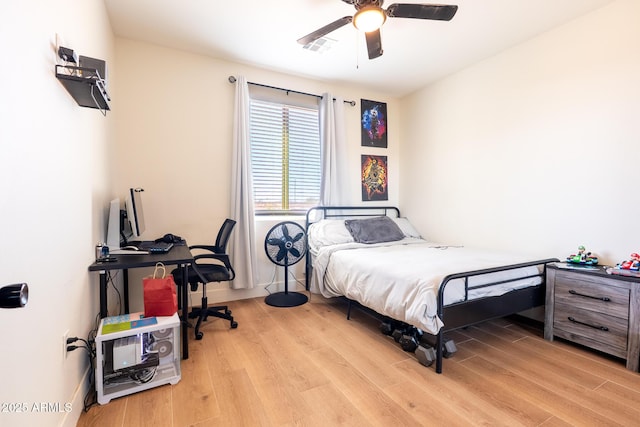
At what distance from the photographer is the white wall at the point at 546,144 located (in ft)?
A: 7.43

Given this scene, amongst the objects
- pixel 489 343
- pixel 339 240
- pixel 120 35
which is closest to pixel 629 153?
pixel 489 343

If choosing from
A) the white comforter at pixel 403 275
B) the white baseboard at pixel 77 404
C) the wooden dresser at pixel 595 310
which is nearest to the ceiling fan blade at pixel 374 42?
the white comforter at pixel 403 275

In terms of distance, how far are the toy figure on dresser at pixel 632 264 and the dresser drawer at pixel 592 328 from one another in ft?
1.12

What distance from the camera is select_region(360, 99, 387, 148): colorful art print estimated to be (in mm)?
4176

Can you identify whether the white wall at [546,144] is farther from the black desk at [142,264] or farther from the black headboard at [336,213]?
the black desk at [142,264]

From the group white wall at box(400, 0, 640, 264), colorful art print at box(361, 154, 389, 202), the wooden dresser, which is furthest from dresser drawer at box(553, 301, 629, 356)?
colorful art print at box(361, 154, 389, 202)

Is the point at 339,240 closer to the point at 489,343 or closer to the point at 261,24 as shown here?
the point at 489,343

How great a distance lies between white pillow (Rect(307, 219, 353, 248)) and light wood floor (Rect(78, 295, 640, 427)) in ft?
3.43

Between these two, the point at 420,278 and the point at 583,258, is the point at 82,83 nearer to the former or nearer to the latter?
the point at 420,278

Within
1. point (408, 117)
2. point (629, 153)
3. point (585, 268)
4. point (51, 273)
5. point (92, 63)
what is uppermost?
point (408, 117)

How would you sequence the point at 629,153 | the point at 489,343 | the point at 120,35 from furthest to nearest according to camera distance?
the point at 120,35, the point at 489,343, the point at 629,153

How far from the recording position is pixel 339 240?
3.34 m

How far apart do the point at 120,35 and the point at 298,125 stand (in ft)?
6.43

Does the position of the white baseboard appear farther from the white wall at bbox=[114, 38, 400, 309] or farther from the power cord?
the white wall at bbox=[114, 38, 400, 309]
